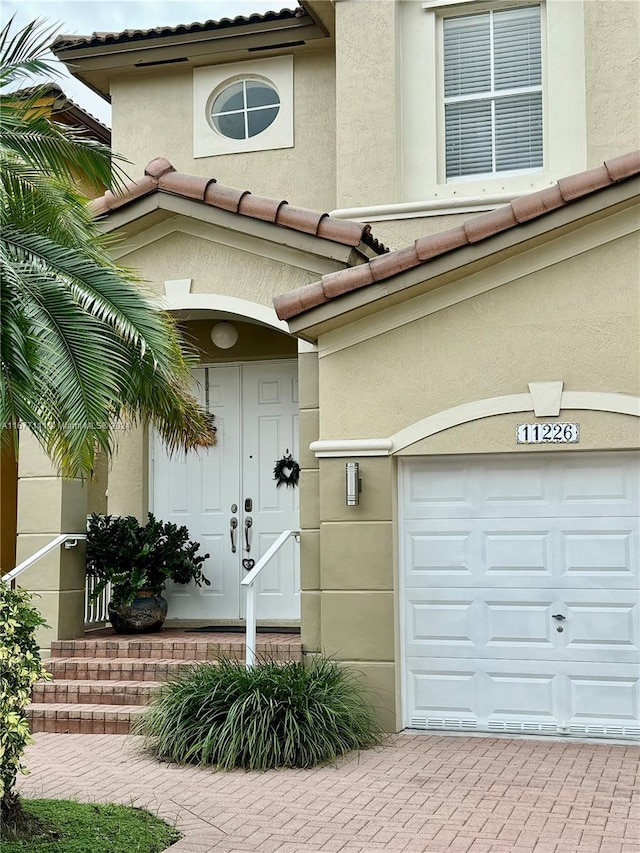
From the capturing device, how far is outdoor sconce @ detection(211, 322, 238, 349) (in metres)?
12.3

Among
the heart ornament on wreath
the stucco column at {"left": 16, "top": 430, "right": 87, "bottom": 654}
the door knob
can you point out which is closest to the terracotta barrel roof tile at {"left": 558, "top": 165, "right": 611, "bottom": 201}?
the heart ornament on wreath

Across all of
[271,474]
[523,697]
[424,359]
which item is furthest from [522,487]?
[271,474]

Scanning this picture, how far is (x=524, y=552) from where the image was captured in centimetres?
918

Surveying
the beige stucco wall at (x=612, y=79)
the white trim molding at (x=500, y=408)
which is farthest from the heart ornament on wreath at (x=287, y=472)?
the beige stucco wall at (x=612, y=79)

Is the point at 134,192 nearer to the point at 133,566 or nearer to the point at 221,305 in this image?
the point at 221,305

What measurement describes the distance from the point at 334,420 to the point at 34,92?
3831 millimetres

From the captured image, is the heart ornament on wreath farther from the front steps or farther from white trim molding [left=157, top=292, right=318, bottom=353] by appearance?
white trim molding [left=157, top=292, right=318, bottom=353]

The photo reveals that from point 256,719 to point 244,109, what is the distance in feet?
26.7

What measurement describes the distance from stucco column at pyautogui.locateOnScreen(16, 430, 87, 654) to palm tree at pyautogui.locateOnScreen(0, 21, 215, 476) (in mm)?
3540

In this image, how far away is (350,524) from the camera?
949 cm

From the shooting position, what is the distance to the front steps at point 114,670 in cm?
952

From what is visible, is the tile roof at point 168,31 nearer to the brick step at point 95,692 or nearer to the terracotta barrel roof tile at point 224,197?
the terracotta barrel roof tile at point 224,197

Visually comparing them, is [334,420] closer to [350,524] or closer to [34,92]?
[350,524]

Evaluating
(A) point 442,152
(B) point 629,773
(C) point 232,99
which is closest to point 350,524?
(B) point 629,773
